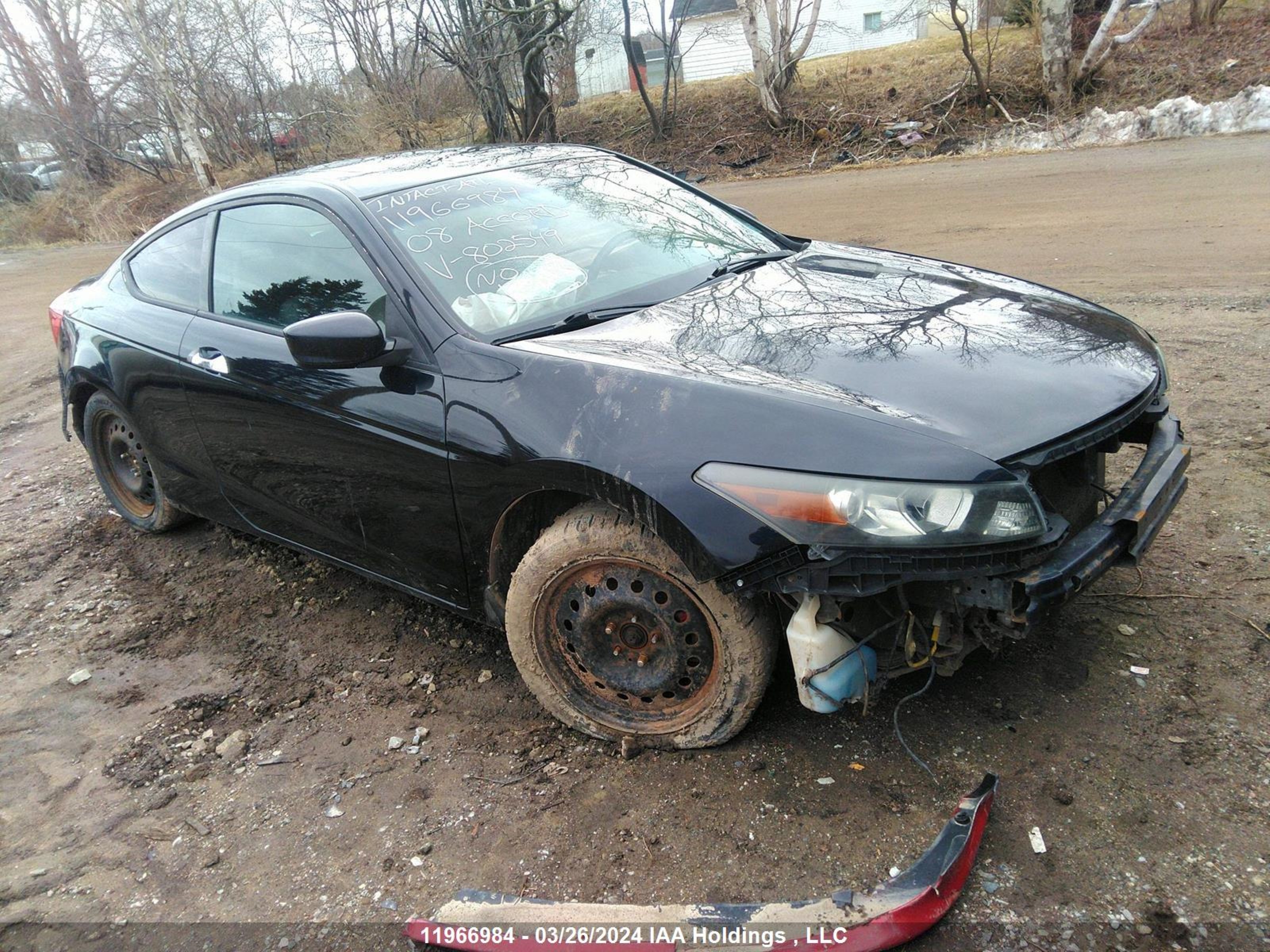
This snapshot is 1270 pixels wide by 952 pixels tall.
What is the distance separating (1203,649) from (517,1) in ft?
67.4

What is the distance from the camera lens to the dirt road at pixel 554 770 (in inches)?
86.1

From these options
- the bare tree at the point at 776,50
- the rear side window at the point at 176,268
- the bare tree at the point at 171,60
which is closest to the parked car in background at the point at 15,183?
the bare tree at the point at 171,60

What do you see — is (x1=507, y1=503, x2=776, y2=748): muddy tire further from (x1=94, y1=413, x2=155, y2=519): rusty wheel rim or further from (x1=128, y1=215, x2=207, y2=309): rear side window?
(x1=94, y1=413, x2=155, y2=519): rusty wheel rim

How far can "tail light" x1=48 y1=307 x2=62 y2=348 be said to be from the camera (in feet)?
14.7

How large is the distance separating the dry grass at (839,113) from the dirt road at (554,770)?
590 inches

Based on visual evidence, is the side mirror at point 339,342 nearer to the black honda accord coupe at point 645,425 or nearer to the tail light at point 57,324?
the black honda accord coupe at point 645,425

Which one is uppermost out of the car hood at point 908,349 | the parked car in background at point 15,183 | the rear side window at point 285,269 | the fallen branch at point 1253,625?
the parked car in background at point 15,183

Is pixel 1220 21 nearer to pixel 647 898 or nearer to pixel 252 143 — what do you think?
pixel 647 898

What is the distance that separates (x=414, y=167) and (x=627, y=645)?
2080 millimetres

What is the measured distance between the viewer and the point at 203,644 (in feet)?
12.0

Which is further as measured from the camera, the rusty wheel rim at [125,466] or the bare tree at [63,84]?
the bare tree at [63,84]

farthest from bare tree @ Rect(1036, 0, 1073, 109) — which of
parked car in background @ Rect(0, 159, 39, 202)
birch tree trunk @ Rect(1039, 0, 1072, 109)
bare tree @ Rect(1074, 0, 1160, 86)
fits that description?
parked car in background @ Rect(0, 159, 39, 202)

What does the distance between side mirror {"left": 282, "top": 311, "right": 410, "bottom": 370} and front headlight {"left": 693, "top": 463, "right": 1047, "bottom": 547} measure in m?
1.31

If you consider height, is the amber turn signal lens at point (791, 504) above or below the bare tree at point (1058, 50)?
below
